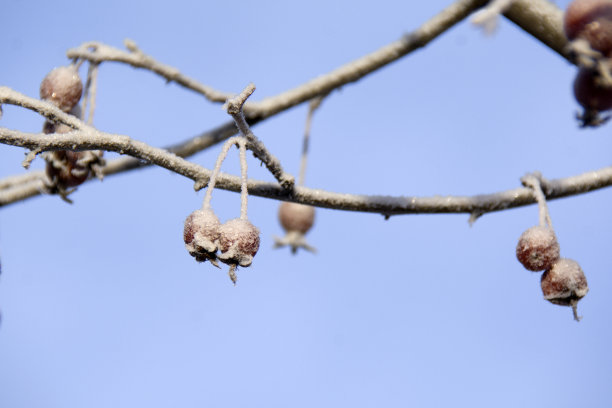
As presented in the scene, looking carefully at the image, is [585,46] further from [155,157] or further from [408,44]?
[408,44]

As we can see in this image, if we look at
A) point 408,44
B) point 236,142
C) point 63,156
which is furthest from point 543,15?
point 63,156

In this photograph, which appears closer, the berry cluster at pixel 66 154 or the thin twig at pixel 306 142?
the berry cluster at pixel 66 154

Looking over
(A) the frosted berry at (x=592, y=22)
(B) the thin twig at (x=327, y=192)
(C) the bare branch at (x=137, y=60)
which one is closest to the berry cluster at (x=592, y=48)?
(A) the frosted berry at (x=592, y=22)

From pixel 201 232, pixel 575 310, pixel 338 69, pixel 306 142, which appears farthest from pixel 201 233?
pixel 306 142

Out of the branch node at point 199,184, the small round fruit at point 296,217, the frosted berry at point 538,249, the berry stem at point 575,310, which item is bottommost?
the berry stem at point 575,310

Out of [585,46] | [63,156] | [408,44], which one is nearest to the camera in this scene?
[585,46]

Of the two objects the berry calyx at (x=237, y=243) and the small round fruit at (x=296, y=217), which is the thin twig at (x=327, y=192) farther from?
the small round fruit at (x=296, y=217)

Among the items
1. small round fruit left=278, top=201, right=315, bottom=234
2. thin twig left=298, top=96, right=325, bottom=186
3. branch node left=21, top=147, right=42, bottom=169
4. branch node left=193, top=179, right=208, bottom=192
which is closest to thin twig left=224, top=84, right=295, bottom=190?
branch node left=193, top=179, right=208, bottom=192
